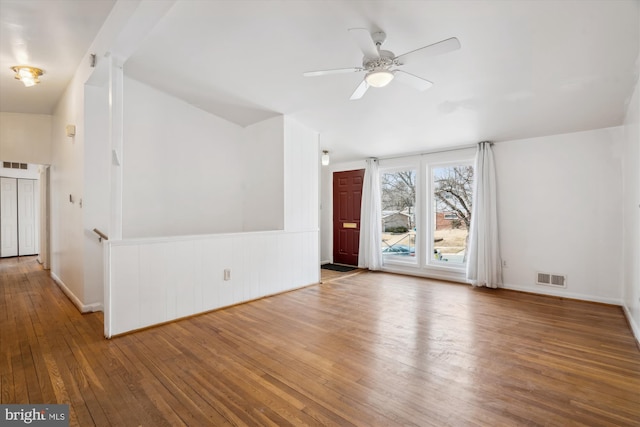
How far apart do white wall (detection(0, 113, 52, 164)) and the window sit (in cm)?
717

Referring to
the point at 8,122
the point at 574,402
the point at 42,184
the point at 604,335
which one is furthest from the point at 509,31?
the point at 42,184

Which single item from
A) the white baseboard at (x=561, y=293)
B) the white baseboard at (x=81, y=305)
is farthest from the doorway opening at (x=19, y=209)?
the white baseboard at (x=561, y=293)

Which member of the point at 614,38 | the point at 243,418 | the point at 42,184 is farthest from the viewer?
the point at 42,184

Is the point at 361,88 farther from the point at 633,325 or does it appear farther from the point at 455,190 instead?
the point at 633,325

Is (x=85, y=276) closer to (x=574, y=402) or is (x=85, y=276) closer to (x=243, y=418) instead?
(x=243, y=418)

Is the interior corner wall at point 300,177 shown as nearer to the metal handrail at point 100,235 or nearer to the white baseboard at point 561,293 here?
the metal handrail at point 100,235

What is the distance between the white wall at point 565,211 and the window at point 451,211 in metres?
0.58

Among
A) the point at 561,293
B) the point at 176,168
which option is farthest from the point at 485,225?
the point at 176,168

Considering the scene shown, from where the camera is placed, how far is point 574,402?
72.4 inches

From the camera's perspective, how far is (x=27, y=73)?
352 cm

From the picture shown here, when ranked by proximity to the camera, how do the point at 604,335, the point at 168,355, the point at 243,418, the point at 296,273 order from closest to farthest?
1. the point at 243,418
2. the point at 168,355
3. the point at 604,335
4. the point at 296,273

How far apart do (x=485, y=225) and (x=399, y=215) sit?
1731 mm

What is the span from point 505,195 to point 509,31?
306cm

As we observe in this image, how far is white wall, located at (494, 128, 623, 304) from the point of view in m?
3.90
